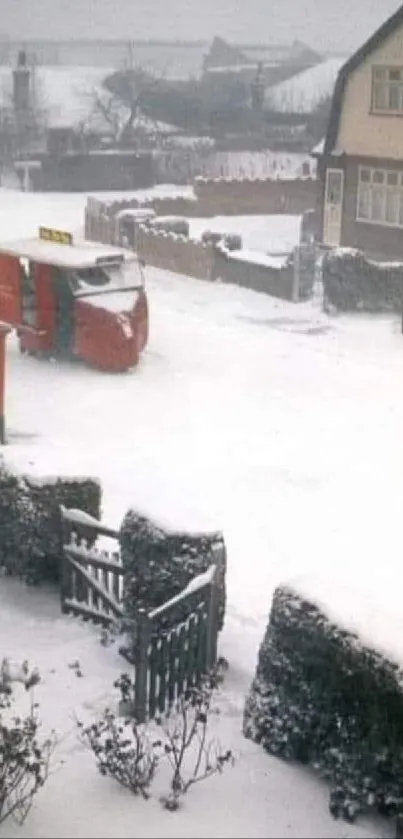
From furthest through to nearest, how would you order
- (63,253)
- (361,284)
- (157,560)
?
(361,284), (63,253), (157,560)

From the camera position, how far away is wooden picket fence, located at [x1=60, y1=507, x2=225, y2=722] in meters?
7.18

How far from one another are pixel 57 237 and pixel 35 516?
10611mm

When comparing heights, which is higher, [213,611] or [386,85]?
[386,85]

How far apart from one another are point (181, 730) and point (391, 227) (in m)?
23.0

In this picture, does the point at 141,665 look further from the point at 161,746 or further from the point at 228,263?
the point at 228,263

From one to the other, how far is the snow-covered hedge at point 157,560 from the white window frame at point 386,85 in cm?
2200

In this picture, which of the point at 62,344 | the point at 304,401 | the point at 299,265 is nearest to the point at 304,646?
the point at 304,401

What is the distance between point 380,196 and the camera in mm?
28938

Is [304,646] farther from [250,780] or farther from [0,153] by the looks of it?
[0,153]

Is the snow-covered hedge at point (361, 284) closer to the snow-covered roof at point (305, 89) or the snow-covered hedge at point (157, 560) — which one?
the snow-covered hedge at point (157, 560)

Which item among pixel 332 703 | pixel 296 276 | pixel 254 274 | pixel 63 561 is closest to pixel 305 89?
pixel 254 274

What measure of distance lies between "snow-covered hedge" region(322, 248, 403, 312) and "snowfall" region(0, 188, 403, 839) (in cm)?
47

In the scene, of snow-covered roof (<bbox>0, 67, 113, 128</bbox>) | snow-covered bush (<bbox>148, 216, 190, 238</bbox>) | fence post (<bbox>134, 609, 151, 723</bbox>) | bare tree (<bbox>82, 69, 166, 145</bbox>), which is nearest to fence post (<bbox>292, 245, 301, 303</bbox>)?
snow-covered bush (<bbox>148, 216, 190, 238</bbox>)

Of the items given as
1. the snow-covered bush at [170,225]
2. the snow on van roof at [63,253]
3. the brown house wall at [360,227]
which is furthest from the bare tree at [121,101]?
the snow on van roof at [63,253]
